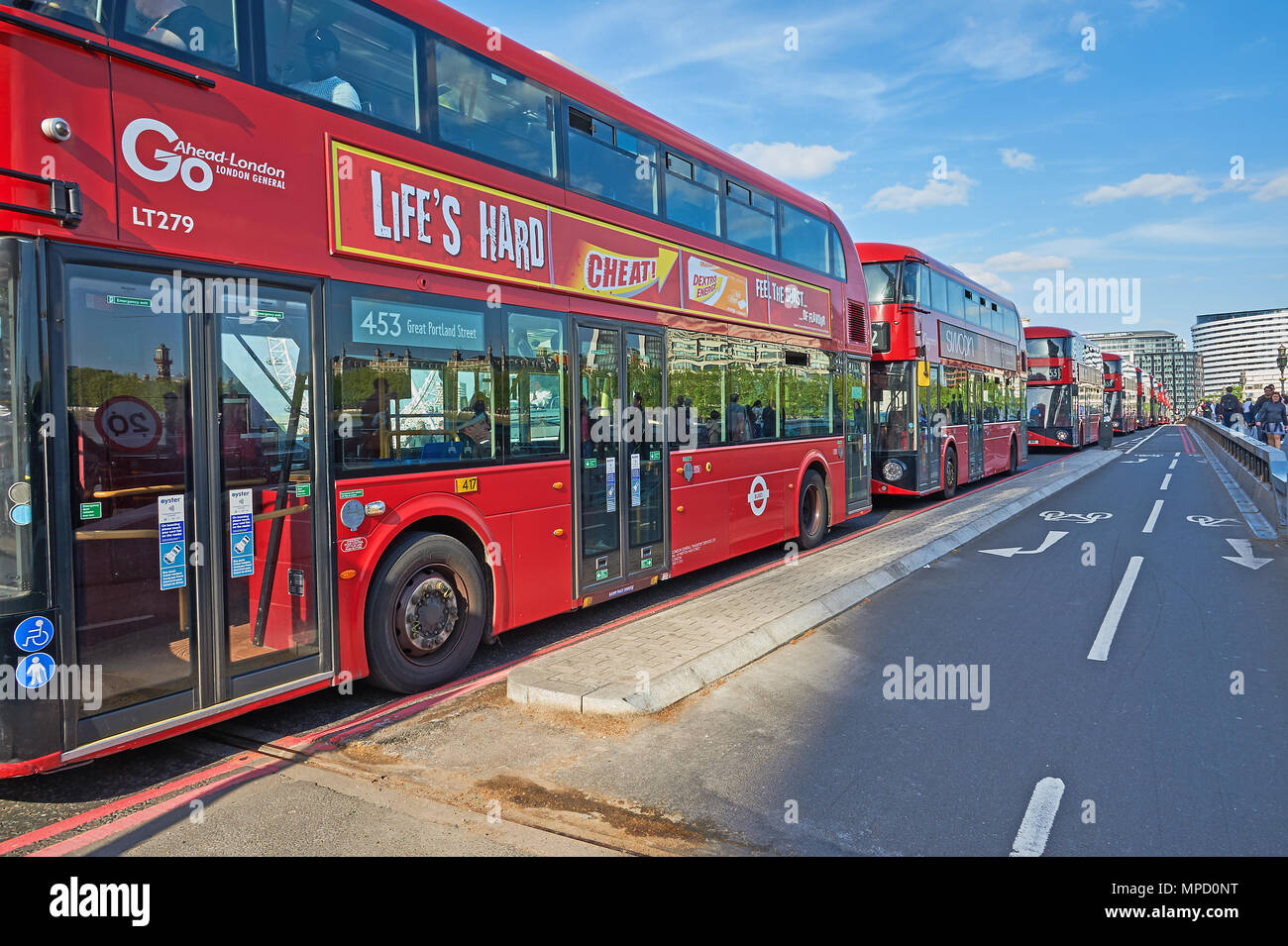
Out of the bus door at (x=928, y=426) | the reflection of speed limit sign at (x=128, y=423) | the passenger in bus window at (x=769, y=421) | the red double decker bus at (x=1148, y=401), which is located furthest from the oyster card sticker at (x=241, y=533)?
the red double decker bus at (x=1148, y=401)

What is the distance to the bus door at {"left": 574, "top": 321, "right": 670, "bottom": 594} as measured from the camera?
739 centimetres

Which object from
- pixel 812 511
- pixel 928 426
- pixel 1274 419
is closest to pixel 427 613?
pixel 812 511

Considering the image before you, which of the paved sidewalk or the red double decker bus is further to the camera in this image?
the red double decker bus

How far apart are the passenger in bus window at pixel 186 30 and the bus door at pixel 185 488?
3.85 ft

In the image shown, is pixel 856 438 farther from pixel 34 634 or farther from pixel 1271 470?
pixel 34 634

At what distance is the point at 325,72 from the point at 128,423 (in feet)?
8.06

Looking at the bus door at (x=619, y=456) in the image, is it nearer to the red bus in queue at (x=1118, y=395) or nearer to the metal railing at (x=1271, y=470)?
the metal railing at (x=1271, y=470)

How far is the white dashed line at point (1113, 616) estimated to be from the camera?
6.73 m

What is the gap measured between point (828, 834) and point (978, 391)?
60.7 feet

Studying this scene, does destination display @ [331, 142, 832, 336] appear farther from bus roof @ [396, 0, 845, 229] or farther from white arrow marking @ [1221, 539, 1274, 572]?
white arrow marking @ [1221, 539, 1274, 572]

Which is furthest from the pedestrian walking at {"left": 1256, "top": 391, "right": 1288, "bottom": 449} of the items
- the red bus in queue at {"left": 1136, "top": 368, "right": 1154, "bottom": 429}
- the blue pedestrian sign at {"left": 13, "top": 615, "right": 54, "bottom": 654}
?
the red bus in queue at {"left": 1136, "top": 368, "right": 1154, "bottom": 429}

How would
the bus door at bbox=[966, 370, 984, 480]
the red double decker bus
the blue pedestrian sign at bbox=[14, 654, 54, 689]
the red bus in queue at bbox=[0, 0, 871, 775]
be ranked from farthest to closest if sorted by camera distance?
1. the red double decker bus
2. the bus door at bbox=[966, 370, 984, 480]
3. the red bus in queue at bbox=[0, 0, 871, 775]
4. the blue pedestrian sign at bbox=[14, 654, 54, 689]

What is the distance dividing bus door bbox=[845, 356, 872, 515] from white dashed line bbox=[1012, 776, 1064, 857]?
8832 mm

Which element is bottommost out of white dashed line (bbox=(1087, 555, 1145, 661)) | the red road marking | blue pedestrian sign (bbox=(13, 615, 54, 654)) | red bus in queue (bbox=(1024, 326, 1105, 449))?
the red road marking
